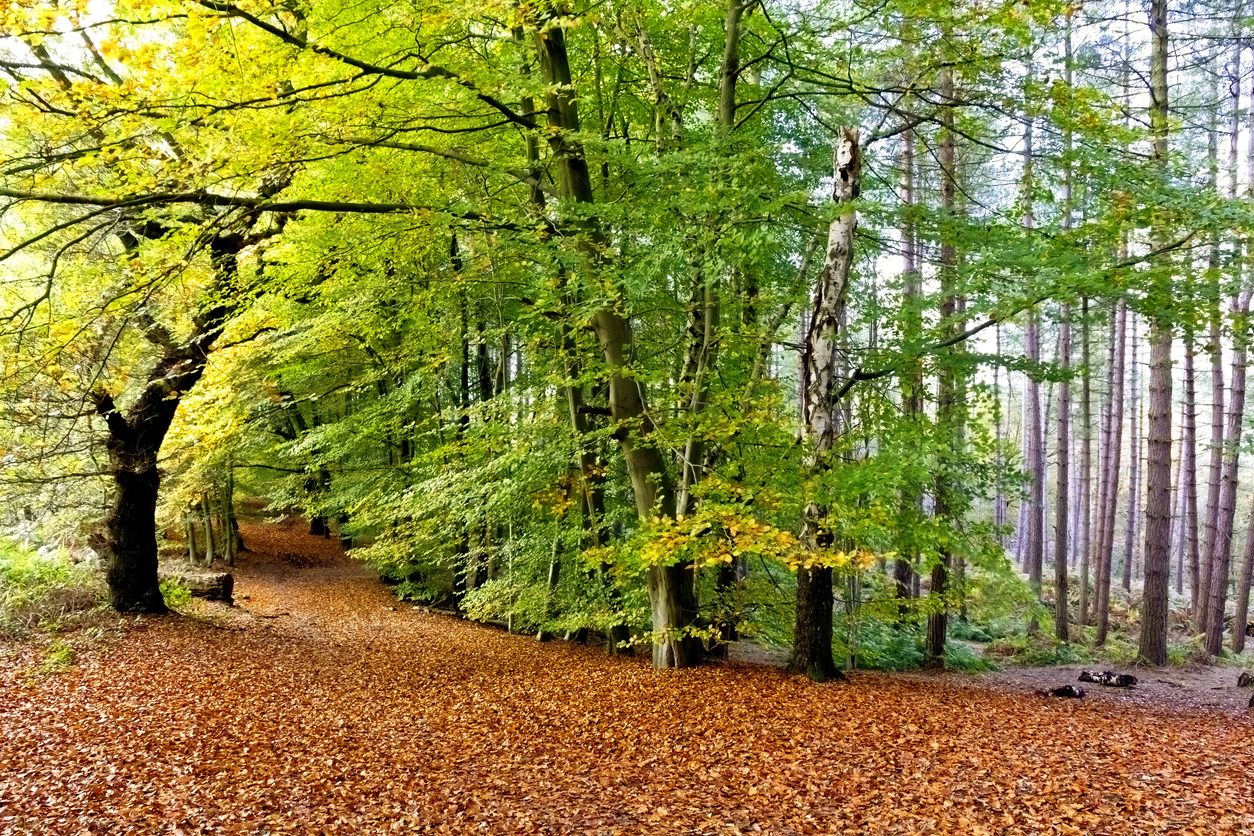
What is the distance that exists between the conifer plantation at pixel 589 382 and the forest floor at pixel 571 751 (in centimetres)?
5

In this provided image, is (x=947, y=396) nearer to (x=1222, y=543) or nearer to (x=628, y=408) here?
(x=628, y=408)

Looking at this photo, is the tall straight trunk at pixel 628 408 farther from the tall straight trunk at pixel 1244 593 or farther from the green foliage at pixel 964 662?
the tall straight trunk at pixel 1244 593

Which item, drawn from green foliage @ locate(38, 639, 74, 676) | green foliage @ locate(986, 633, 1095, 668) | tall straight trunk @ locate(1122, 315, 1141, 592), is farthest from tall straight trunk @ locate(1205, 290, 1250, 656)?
green foliage @ locate(38, 639, 74, 676)

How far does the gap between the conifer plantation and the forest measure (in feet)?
0.20

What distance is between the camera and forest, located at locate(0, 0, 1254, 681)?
20.3 feet

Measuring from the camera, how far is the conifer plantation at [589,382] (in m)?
5.16

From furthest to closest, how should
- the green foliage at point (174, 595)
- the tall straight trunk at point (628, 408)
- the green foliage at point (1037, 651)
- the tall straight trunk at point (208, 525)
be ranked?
the tall straight trunk at point (208, 525), the green foliage at point (1037, 651), the green foliage at point (174, 595), the tall straight trunk at point (628, 408)

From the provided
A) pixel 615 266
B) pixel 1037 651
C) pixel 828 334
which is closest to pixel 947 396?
pixel 828 334

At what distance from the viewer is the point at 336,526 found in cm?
2867

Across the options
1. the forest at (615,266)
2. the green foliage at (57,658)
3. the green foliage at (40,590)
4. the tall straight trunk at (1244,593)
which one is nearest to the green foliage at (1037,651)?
the forest at (615,266)

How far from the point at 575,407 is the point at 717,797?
5.62 meters

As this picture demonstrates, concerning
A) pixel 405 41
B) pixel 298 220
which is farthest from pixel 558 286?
pixel 298 220

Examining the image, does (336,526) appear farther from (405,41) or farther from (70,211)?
(405,41)

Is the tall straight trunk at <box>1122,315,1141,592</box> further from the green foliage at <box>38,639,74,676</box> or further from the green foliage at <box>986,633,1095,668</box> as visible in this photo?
the green foliage at <box>38,639,74,676</box>
